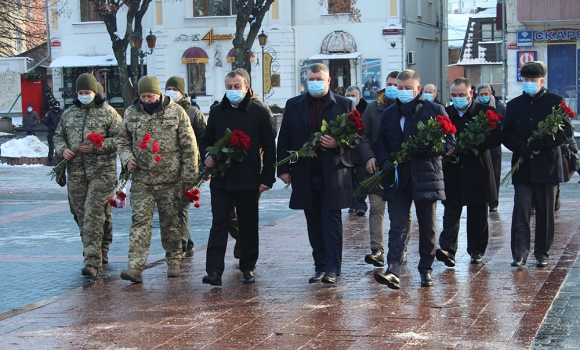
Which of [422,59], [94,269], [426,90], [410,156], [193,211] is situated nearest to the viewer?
[410,156]

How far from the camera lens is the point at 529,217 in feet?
28.0

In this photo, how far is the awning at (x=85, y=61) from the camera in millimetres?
42562

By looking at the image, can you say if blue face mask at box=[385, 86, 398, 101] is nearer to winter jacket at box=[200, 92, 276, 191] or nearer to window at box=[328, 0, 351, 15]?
winter jacket at box=[200, 92, 276, 191]

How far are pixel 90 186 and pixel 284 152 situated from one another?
210 centimetres

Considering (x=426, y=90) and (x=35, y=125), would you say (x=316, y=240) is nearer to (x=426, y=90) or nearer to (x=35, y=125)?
(x=426, y=90)

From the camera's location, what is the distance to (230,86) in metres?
8.03

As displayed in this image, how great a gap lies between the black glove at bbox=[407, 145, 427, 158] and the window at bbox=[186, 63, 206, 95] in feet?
118

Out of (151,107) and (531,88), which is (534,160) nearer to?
(531,88)

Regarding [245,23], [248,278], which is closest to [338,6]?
[245,23]

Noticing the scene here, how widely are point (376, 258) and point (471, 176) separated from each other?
3.86 feet

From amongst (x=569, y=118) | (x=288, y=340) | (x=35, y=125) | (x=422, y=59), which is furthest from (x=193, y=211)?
(x=422, y=59)

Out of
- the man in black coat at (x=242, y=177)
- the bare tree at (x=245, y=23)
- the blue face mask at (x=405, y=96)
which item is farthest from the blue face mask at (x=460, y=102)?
the bare tree at (x=245, y=23)

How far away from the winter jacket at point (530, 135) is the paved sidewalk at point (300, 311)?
85 cm

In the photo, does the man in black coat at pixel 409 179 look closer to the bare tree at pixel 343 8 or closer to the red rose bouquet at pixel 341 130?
the red rose bouquet at pixel 341 130
